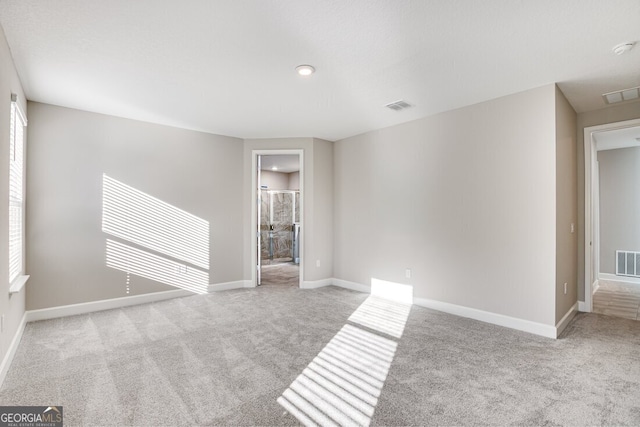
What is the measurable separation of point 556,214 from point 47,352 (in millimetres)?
4913

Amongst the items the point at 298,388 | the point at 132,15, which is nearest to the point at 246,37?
the point at 132,15

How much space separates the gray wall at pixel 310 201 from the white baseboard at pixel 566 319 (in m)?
3.23

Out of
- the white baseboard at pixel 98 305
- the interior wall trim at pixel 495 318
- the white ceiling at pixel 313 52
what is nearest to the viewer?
the white ceiling at pixel 313 52

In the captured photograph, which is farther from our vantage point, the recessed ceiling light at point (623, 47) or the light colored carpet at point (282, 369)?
the recessed ceiling light at point (623, 47)

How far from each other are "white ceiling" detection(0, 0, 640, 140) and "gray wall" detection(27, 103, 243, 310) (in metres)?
0.39

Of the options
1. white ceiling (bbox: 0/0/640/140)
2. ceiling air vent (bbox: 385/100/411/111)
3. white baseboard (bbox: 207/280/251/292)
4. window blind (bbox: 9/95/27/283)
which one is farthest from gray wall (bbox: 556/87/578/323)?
window blind (bbox: 9/95/27/283)

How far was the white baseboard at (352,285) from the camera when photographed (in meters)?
4.95

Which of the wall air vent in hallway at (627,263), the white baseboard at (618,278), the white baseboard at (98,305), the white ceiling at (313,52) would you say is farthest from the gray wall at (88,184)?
the wall air vent in hallway at (627,263)

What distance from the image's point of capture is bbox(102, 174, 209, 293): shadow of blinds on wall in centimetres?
414

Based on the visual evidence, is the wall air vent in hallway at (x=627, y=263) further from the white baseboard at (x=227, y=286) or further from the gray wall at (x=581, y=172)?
the white baseboard at (x=227, y=286)

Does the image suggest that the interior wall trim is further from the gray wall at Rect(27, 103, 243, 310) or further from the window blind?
the window blind

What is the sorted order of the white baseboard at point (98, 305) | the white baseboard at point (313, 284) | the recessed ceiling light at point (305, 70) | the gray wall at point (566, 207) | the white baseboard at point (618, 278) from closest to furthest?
the recessed ceiling light at point (305, 70) → the gray wall at point (566, 207) → the white baseboard at point (98, 305) → the white baseboard at point (313, 284) → the white baseboard at point (618, 278)

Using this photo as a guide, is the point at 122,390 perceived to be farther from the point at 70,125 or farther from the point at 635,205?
the point at 635,205

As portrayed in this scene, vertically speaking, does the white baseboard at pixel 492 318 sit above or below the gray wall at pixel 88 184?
below
